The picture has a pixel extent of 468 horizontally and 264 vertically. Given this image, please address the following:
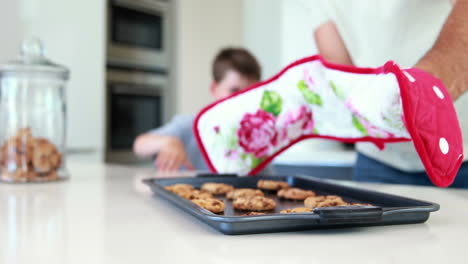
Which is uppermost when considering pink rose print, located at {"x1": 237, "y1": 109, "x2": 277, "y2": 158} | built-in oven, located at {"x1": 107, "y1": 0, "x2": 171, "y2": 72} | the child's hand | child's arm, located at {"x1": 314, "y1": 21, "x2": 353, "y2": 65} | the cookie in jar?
built-in oven, located at {"x1": 107, "y1": 0, "x2": 171, "y2": 72}

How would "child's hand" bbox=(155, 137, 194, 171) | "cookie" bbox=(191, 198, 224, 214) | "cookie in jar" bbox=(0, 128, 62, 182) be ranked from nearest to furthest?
"cookie" bbox=(191, 198, 224, 214), "cookie in jar" bbox=(0, 128, 62, 182), "child's hand" bbox=(155, 137, 194, 171)

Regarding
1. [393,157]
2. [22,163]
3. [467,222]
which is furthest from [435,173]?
[22,163]

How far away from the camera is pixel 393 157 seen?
105cm

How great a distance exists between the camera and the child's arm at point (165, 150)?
1.44 m

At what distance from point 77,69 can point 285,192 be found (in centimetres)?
191

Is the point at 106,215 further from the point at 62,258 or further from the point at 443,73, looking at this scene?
the point at 443,73

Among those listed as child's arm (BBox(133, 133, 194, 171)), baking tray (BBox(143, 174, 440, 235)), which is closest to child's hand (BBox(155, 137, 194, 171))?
child's arm (BBox(133, 133, 194, 171))

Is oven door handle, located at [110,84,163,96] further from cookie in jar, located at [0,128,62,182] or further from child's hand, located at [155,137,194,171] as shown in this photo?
cookie in jar, located at [0,128,62,182]

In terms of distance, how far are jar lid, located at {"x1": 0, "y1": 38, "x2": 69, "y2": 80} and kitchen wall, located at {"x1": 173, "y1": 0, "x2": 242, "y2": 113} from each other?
5.68 feet

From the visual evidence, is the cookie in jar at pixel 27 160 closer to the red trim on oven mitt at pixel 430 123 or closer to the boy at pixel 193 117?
the boy at pixel 193 117

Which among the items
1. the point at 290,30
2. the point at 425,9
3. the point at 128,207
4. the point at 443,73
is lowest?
the point at 128,207

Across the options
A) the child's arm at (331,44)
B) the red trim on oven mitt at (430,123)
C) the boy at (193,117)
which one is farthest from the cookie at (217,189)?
the boy at (193,117)

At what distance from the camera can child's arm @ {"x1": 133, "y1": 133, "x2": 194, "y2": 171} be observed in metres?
1.44

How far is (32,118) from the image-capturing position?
3.51 feet
